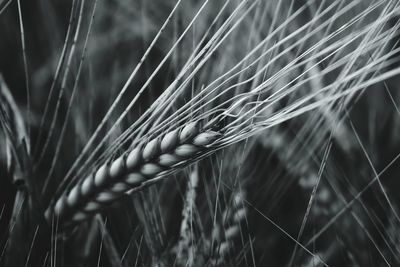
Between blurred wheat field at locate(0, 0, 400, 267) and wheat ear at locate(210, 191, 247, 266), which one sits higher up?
blurred wheat field at locate(0, 0, 400, 267)

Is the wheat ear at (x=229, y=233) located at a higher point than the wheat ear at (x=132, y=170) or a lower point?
lower

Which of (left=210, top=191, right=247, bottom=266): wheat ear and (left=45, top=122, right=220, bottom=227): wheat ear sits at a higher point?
(left=45, top=122, right=220, bottom=227): wheat ear

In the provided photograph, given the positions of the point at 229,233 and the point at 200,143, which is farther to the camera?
the point at 229,233

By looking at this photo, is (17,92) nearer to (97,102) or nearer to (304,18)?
(97,102)

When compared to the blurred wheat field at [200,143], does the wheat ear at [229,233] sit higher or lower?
lower
